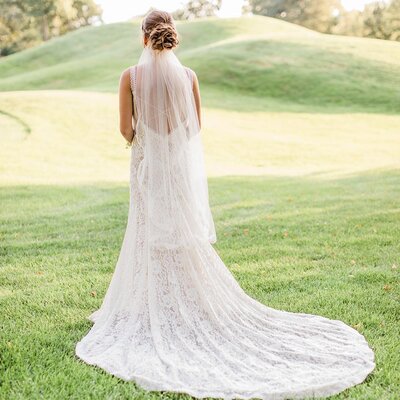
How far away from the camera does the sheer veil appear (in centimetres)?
482

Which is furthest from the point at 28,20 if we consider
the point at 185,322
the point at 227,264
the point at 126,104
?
the point at 185,322

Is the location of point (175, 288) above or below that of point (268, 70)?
above

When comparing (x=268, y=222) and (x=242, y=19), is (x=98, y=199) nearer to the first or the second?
(x=268, y=222)

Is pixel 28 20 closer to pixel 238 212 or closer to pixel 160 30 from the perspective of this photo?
pixel 238 212

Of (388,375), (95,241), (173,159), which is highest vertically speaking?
(173,159)

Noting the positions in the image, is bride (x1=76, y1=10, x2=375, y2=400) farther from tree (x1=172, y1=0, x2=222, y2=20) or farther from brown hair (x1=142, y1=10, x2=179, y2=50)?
tree (x1=172, y1=0, x2=222, y2=20)

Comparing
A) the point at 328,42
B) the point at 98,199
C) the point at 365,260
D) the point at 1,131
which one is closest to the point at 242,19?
the point at 328,42

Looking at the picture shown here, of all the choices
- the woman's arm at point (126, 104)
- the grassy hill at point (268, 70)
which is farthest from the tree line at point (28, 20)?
the woman's arm at point (126, 104)

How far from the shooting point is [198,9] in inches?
4163

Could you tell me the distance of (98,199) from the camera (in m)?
12.4

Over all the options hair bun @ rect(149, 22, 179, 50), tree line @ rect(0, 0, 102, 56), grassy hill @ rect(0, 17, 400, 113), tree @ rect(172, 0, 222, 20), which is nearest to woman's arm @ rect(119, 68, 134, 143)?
hair bun @ rect(149, 22, 179, 50)

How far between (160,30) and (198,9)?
10777 cm

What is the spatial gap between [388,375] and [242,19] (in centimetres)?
6710

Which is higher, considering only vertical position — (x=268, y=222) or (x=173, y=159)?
(x=173, y=159)
